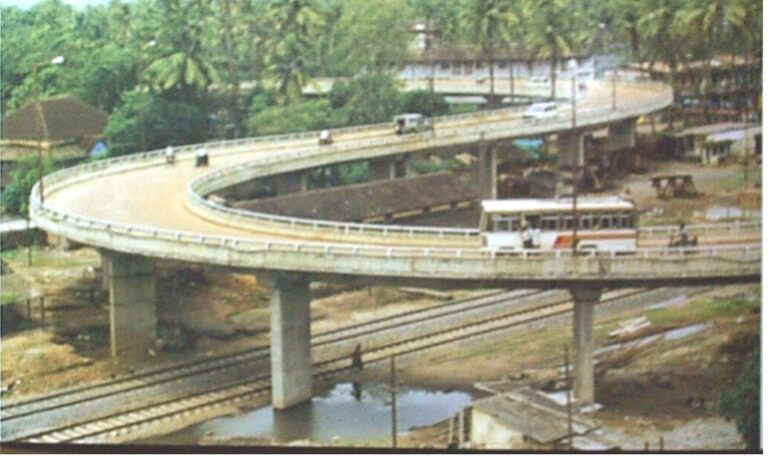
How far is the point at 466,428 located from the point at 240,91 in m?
3.41

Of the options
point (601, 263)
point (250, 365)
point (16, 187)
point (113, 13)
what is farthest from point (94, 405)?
point (601, 263)

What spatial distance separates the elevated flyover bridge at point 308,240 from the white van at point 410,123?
77 millimetres

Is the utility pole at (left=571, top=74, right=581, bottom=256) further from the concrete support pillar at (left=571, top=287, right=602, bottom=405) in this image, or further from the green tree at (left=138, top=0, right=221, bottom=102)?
the green tree at (left=138, top=0, right=221, bottom=102)

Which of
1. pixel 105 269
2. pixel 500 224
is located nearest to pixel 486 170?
pixel 500 224

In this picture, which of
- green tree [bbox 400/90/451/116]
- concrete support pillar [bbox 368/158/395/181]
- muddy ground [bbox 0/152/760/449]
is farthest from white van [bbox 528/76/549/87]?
concrete support pillar [bbox 368/158/395/181]

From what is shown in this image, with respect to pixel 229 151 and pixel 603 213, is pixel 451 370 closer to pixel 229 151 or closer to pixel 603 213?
pixel 603 213

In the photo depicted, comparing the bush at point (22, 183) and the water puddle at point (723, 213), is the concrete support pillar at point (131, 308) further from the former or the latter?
the water puddle at point (723, 213)

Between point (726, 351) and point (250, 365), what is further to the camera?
point (250, 365)

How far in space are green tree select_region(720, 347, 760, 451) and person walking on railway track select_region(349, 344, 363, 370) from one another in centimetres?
281

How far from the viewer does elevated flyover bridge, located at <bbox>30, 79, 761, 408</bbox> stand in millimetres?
12875

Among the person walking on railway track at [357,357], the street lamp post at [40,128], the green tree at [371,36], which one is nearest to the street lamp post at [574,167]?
the green tree at [371,36]

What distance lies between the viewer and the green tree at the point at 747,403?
12.1 metres

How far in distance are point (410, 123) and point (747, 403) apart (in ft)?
11.5

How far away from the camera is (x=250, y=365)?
1345 cm
